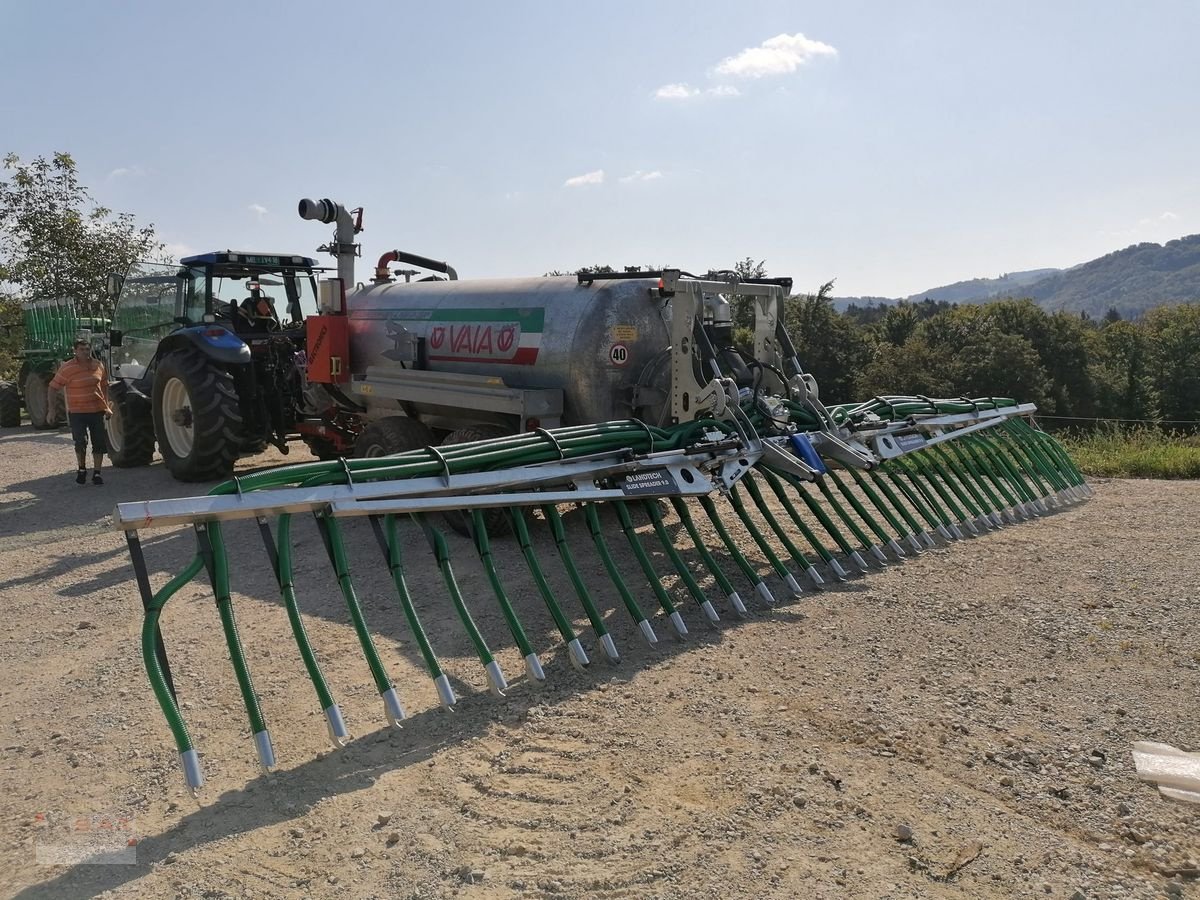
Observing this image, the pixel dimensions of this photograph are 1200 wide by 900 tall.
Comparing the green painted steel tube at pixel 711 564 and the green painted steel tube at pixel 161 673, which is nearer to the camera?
the green painted steel tube at pixel 161 673

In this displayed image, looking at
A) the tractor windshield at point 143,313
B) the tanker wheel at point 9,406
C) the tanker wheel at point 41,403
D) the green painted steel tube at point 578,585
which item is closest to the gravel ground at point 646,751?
the green painted steel tube at point 578,585

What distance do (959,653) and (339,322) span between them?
204 inches

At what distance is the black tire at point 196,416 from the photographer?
24.2ft

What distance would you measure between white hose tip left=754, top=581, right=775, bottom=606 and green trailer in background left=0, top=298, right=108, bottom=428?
37.9 feet

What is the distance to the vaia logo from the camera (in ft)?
19.7

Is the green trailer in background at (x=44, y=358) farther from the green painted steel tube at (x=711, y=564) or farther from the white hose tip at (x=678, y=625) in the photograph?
the white hose tip at (x=678, y=625)

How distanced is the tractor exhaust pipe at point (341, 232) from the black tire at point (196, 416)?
4.41 ft

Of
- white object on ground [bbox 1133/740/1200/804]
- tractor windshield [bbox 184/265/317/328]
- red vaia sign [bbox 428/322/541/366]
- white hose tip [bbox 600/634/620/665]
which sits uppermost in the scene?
tractor windshield [bbox 184/265/317/328]

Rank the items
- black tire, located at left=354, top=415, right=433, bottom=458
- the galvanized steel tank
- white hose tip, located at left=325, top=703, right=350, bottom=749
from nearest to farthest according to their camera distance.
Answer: white hose tip, located at left=325, top=703, right=350, bottom=749 < the galvanized steel tank < black tire, located at left=354, top=415, right=433, bottom=458

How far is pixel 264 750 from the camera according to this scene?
2.83 metres

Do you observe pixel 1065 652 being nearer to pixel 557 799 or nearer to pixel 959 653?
pixel 959 653

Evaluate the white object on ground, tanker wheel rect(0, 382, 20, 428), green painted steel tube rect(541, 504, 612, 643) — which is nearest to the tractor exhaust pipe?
green painted steel tube rect(541, 504, 612, 643)

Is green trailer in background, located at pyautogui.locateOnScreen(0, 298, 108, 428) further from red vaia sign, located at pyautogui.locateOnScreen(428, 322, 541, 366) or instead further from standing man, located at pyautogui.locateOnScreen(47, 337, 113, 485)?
red vaia sign, located at pyautogui.locateOnScreen(428, 322, 541, 366)

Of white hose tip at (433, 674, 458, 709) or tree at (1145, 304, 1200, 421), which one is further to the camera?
tree at (1145, 304, 1200, 421)
